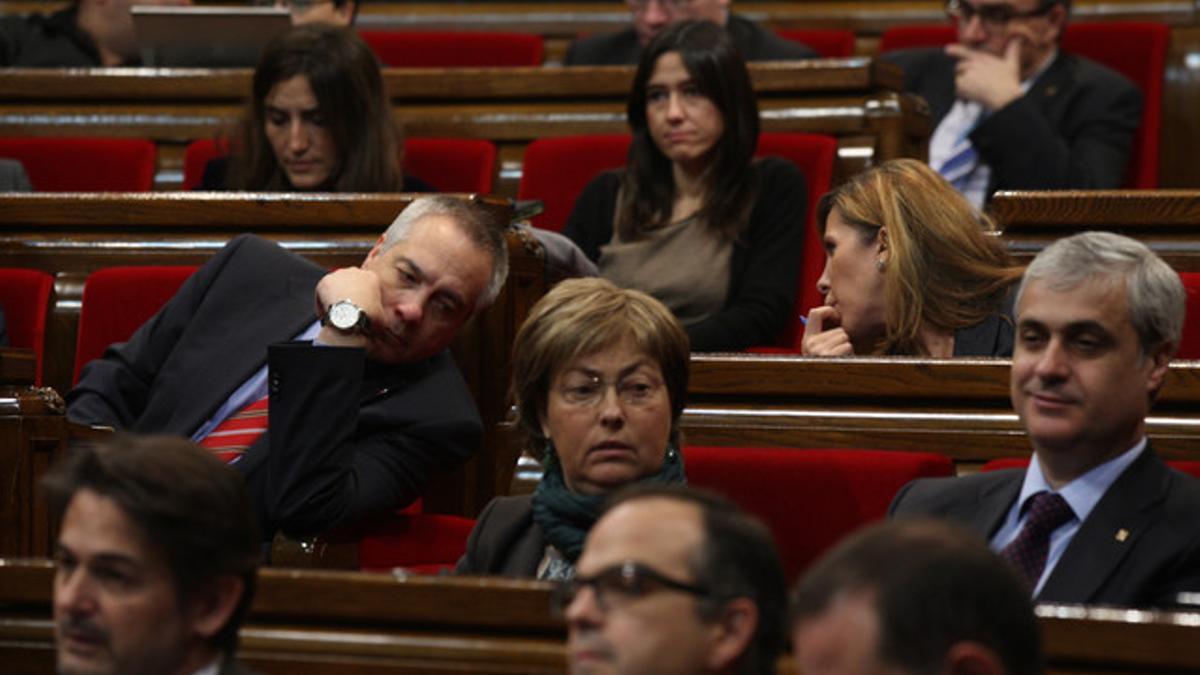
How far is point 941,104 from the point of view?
6.10 feet

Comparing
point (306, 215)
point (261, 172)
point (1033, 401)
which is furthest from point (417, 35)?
point (1033, 401)

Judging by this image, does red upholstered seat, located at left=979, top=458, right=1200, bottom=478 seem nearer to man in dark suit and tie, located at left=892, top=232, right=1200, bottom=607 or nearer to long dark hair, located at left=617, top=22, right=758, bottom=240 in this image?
man in dark suit and tie, located at left=892, top=232, right=1200, bottom=607

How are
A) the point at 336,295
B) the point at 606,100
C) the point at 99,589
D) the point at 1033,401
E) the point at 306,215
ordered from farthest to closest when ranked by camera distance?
the point at 606,100, the point at 306,215, the point at 336,295, the point at 1033,401, the point at 99,589

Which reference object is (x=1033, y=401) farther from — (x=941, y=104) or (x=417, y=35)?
(x=417, y=35)

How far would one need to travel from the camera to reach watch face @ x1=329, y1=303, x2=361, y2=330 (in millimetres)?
1146

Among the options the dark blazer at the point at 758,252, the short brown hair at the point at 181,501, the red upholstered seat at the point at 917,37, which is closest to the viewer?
Result: the short brown hair at the point at 181,501

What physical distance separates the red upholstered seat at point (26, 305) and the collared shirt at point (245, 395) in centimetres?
21

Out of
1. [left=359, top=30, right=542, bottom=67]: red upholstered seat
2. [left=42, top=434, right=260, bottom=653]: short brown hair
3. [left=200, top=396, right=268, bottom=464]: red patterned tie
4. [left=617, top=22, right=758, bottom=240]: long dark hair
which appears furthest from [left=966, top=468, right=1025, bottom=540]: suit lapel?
[left=359, top=30, right=542, bottom=67]: red upholstered seat

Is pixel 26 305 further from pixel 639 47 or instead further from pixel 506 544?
pixel 639 47

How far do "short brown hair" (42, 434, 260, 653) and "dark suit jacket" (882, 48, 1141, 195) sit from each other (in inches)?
41.2

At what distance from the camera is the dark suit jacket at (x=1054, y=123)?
5.35 feet

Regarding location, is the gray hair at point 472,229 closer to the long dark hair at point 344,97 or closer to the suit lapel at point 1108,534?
the long dark hair at point 344,97

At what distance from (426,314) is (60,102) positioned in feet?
2.63

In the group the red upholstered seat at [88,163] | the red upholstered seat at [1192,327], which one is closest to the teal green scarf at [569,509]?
the red upholstered seat at [1192,327]
